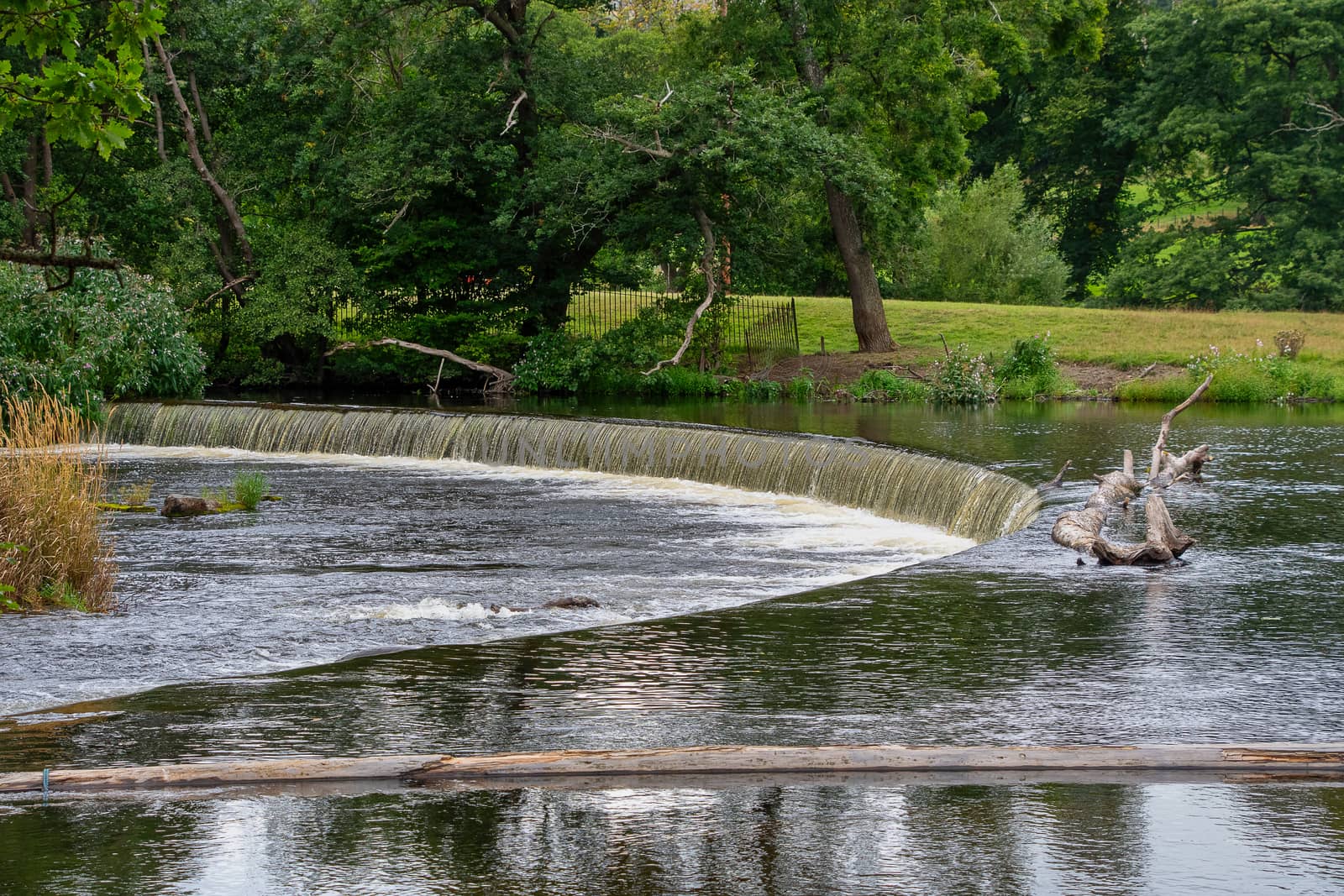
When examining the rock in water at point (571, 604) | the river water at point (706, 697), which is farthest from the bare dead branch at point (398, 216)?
the rock in water at point (571, 604)

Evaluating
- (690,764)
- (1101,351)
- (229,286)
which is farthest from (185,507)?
(1101,351)

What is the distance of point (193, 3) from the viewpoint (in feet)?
114

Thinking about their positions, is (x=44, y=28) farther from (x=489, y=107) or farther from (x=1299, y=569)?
(x=489, y=107)

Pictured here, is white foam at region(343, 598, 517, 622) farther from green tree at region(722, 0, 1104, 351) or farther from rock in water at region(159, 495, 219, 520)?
green tree at region(722, 0, 1104, 351)

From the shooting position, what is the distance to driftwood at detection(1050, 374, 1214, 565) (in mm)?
12734

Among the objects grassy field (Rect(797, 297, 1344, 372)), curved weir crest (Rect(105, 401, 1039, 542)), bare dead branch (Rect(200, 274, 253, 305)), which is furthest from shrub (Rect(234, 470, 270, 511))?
grassy field (Rect(797, 297, 1344, 372))

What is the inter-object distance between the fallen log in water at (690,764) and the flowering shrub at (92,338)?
18349 millimetres

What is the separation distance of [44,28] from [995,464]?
1223 centimetres

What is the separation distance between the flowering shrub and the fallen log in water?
18.3m

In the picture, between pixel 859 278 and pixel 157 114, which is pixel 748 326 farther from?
pixel 157 114

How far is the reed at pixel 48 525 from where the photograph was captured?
1156cm

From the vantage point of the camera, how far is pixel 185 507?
18266 mm

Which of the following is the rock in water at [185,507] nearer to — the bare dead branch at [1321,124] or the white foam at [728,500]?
the white foam at [728,500]

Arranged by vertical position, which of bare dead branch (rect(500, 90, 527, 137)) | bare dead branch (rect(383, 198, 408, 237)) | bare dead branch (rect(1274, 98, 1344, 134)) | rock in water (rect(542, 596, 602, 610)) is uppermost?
bare dead branch (rect(1274, 98, 1344, 134))
